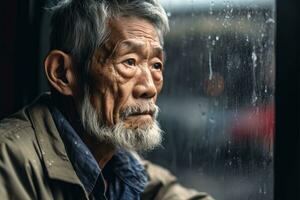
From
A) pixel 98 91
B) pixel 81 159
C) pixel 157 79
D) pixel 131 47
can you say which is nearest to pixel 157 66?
pixel 157 79

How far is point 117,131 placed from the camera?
104 inches

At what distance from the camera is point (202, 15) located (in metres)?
3.32

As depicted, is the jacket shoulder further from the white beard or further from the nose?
the nose

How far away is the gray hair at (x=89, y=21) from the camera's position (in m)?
2.67

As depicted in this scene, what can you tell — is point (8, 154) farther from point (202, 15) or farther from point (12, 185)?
point (202, 15)

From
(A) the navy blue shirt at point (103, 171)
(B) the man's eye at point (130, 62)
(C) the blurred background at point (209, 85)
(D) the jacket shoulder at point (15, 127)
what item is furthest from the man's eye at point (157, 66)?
(D) the jacket shoulder at point (15, 127)

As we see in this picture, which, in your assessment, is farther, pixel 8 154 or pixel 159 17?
pixel 159 17

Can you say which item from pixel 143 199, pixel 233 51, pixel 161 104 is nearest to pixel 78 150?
pixel 143 199

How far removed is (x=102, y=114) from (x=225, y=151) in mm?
693

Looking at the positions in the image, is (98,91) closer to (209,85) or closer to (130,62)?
(130,62)

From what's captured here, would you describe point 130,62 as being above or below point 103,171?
above

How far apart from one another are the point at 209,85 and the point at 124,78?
0.74 m

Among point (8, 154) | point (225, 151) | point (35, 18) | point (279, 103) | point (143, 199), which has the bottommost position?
point (143, 199)

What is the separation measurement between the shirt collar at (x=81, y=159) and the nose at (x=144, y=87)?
0.32m
